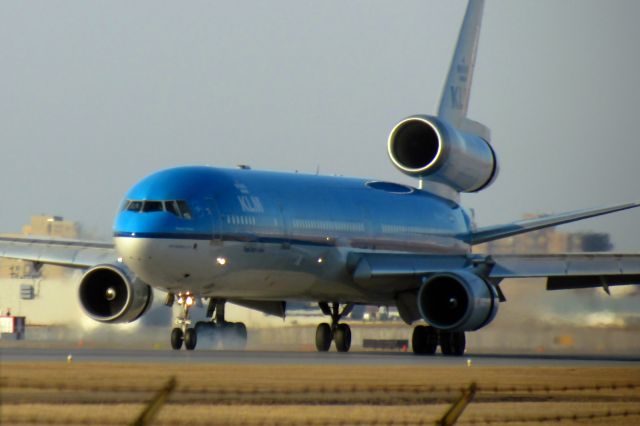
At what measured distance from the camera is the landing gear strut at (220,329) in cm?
3897

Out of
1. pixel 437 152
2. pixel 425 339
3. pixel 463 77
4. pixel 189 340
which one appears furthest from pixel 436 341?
pixel 463 77

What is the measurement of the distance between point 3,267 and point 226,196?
52.0 m

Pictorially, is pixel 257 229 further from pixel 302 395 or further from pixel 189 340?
pixel 302 395

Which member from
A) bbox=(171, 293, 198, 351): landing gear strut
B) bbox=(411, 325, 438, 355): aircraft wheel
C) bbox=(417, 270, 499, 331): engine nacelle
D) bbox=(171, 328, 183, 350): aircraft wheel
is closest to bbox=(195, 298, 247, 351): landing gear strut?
bbox=(171, 293, 198, 351): landing gear strut

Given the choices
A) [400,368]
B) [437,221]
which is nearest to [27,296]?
[437,221]

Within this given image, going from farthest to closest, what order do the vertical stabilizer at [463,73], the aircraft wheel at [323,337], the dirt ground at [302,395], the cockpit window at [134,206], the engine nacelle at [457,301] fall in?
the vertical stabilizer at [463,73]
the aircraft wheel at [323,337]
the engine nacelle at [457,301]
the cockpit window at [134,206]
the dirt ground at [302,395]

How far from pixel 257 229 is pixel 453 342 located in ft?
21.1

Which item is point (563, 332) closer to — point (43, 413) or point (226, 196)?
point (226, 196)

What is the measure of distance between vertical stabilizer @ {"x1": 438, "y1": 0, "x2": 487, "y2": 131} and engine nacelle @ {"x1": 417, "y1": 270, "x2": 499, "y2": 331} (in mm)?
10411

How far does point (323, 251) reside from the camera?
132ft

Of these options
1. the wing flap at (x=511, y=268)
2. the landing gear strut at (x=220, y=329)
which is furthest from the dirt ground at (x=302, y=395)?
the wing flap at (x=511, y=268)

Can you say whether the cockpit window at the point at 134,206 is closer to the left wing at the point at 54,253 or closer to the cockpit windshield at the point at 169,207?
the cockpit windshield at the point at 169,207

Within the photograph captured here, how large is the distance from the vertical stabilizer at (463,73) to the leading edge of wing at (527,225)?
370 cm

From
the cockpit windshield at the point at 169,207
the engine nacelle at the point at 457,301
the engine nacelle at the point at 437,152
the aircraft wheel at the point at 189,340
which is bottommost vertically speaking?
the aircraft wheel at the point at 189,340
